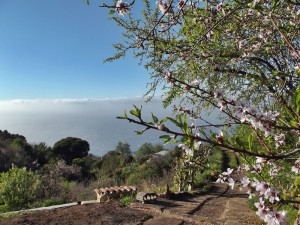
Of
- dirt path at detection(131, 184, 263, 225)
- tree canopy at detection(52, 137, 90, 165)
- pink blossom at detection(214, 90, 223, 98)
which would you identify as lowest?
tree canopy at detection(52, 137, 90, 165)

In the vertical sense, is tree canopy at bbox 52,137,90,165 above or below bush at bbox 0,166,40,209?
below

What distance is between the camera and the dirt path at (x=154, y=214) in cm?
860

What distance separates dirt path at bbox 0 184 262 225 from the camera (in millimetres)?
8602

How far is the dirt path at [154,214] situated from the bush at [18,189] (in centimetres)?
221

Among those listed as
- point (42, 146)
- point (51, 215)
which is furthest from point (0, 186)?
point (42, 146)

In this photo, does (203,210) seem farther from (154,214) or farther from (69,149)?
(69,149)

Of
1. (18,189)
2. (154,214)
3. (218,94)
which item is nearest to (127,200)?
(154,214)

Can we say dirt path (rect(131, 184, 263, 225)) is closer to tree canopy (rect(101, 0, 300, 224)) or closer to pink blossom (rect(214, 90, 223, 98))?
tree canopy (rect(101, 0, 300, 224))

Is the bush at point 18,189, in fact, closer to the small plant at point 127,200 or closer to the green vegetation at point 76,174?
the green vegetation at point 76,174

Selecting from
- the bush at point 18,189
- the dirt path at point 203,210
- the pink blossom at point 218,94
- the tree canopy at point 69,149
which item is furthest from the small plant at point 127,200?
the tree canopy at point 69,149

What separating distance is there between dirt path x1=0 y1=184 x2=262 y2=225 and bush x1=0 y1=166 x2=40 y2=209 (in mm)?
2215

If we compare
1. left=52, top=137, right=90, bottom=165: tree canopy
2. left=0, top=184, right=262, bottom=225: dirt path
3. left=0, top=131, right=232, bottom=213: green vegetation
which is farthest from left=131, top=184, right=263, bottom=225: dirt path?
left=52, top=137, right=90, bottom=165: tree canopy

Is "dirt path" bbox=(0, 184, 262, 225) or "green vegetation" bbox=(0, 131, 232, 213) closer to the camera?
"dirt path" bbox=(0, 184, 262, 225)

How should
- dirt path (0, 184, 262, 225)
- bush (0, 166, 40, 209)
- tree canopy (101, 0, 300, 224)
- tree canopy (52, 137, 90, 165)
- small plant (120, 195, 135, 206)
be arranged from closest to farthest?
tree canopy (101, 0, 300, 224), dirt path (0, 184, 262, 225), small plant (120, 195, 135, 206), bush (0, 166, 40, 209), tree canopy (52, 137, 90, 165)
